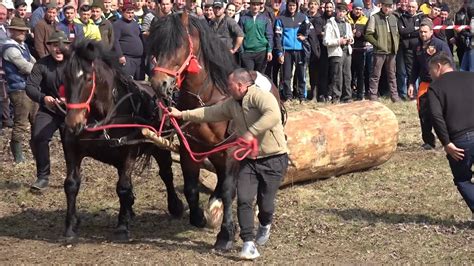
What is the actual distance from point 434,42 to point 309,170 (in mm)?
3165

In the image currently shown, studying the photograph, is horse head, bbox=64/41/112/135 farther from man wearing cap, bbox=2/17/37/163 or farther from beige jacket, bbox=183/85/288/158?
man wearing cap, bbox=2/17/37/163

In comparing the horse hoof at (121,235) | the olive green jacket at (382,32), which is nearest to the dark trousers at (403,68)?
the olive green jacket at (382,32)

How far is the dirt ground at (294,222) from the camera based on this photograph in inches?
334

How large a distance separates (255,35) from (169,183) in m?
7.04

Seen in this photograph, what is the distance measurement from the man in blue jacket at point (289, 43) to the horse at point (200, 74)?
8.34 metres

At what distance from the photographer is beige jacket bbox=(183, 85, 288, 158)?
313 inches

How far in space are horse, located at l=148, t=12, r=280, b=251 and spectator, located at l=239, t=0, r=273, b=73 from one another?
7.72 meters

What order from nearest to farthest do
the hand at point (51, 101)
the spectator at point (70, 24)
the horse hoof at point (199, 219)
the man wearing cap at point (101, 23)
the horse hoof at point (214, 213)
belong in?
1. the horse hoof at point (214, 213)
2. the horse hoof at point (199, 219)
3. the hand at point (51, 101)
4. the spectator at point (70, 24)
5. the man wearing cap at point (101, 23)

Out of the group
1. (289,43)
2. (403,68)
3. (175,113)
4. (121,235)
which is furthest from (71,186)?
(403,68)

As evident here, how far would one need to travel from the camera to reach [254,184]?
8.30 meters

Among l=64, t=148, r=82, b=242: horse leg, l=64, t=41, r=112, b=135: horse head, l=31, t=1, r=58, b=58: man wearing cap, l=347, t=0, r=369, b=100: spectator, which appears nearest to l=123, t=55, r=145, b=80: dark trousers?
l=31, t=1, r=58, b=58: man wearing cap

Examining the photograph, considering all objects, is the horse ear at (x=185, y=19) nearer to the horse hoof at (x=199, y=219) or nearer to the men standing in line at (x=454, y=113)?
the horse hoof at (x=199, y=219)

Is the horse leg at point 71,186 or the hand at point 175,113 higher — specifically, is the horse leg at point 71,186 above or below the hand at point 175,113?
below

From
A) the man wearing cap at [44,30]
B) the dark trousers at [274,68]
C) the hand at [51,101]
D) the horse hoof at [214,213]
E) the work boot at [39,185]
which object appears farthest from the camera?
the dark trousers at [274,68]
